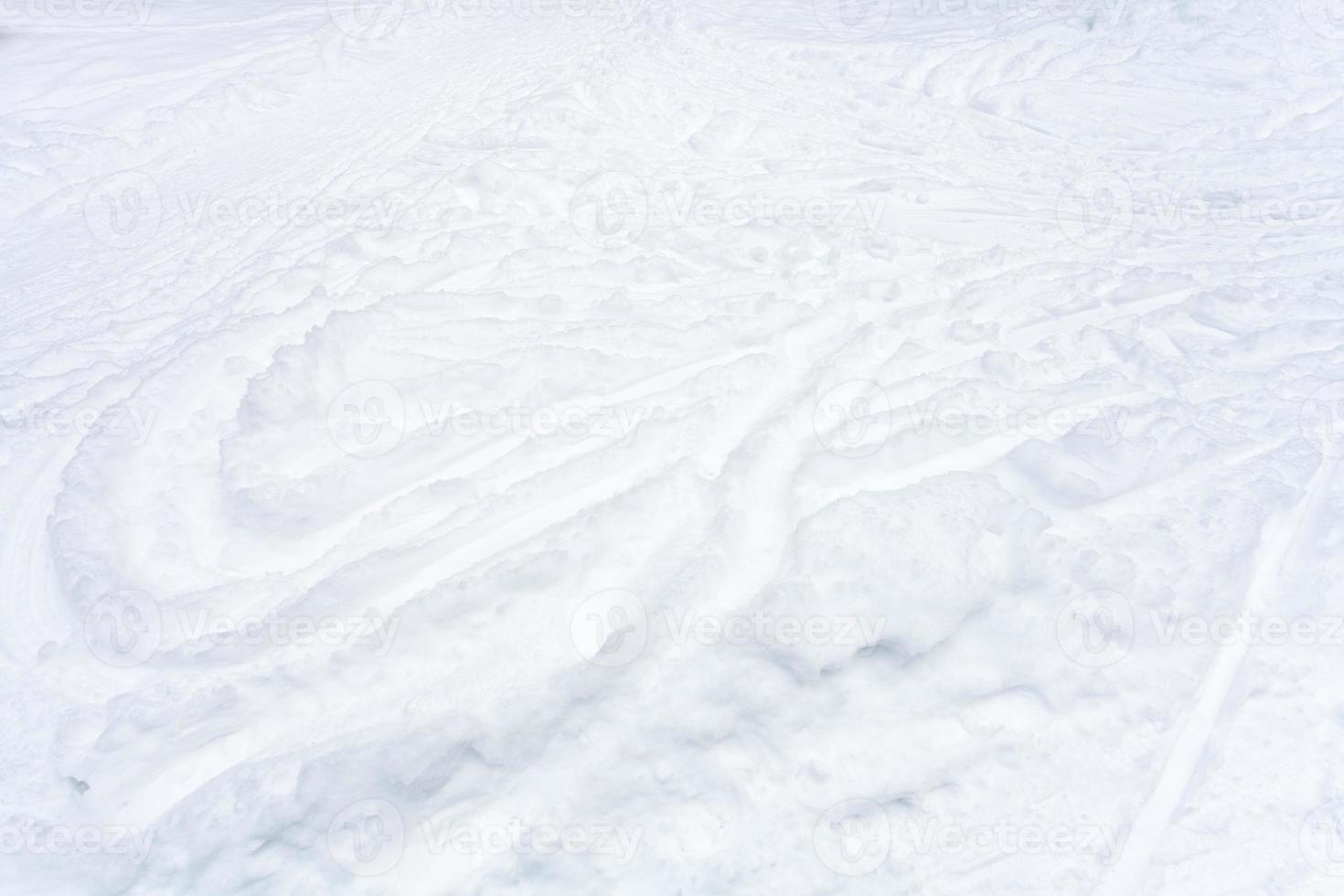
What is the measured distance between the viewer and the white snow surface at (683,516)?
2049 mm

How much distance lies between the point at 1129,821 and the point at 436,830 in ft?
4.99

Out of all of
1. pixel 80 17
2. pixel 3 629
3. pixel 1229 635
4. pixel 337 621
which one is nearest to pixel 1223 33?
pixel 1229 635

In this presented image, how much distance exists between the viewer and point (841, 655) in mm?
2344

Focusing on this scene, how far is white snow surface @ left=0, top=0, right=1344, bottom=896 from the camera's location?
2049 millimetres

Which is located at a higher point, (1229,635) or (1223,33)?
(1223,33)

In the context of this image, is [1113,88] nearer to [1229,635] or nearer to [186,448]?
[1229,635]

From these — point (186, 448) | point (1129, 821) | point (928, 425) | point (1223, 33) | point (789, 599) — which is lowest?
point (1129, 821)

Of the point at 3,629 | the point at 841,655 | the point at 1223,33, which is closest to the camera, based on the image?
the point at 841,655

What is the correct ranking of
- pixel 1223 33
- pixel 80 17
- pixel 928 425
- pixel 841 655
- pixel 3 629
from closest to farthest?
pixel 841 655 < pixel 3 629 < pixel 928 425 < pixel 1223 33 < pixel 80 17

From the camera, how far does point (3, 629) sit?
254cm

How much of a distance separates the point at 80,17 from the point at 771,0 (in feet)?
19.7

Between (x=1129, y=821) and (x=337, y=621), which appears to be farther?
(x=337, y=621)

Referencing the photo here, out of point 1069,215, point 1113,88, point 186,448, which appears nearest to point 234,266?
point 186,448

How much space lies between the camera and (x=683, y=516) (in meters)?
2.74
